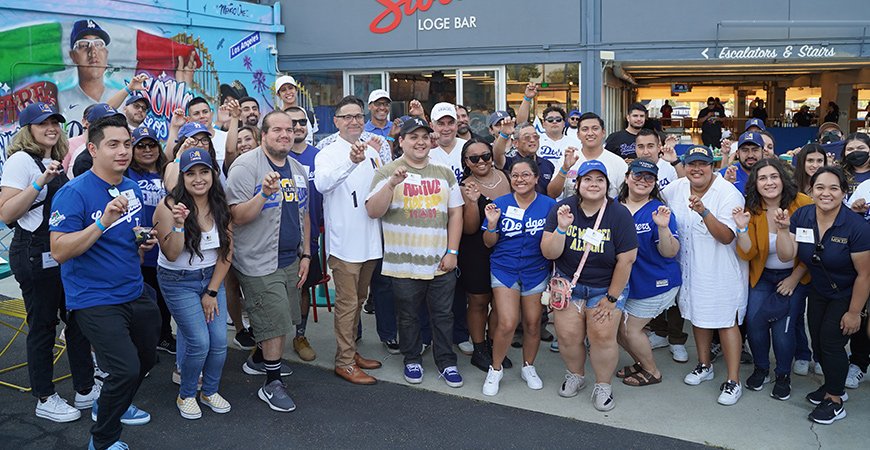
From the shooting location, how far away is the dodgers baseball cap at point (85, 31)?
10.1 metres

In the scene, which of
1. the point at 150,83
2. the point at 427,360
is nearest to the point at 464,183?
the point at 427,360

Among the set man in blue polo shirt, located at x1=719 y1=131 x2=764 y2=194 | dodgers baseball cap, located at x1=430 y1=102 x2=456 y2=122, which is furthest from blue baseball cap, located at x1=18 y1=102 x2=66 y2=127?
man in blue polo shirt, located at x1=719 y1=131 x2=764 y2=194

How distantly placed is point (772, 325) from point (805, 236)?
76cm

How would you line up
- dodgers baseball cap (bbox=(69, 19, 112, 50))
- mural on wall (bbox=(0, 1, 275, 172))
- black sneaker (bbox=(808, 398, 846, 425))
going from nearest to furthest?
black sneaker (bbox=(808, 398, 846, 425))
mural on wall (bbox=(0, 1, 275, 172))
dodgers baseball cap (bbox=(69, 19, 112, 50))

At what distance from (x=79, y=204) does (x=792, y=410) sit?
15.3 feet

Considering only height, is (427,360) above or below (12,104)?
below

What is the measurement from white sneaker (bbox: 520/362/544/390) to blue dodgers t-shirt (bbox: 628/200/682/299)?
942 mm

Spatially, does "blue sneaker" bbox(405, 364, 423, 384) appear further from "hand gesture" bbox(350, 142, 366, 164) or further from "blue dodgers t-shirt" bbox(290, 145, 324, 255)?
"hand gesture" bbox(350, 142, 366, 164)

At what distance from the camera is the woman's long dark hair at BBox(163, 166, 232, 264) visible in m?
4.27

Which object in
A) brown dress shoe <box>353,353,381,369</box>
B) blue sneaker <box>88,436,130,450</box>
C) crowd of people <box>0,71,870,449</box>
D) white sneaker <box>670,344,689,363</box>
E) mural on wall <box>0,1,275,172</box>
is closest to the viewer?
blue sneaker <box>88,436,130,450</box>

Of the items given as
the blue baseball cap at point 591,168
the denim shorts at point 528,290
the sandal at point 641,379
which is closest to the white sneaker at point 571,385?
the sandal at point 641,379

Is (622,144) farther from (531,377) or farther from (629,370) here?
(531,377)

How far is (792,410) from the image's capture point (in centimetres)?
461

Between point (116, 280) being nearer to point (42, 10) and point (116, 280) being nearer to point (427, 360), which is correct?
point (427, 360)
